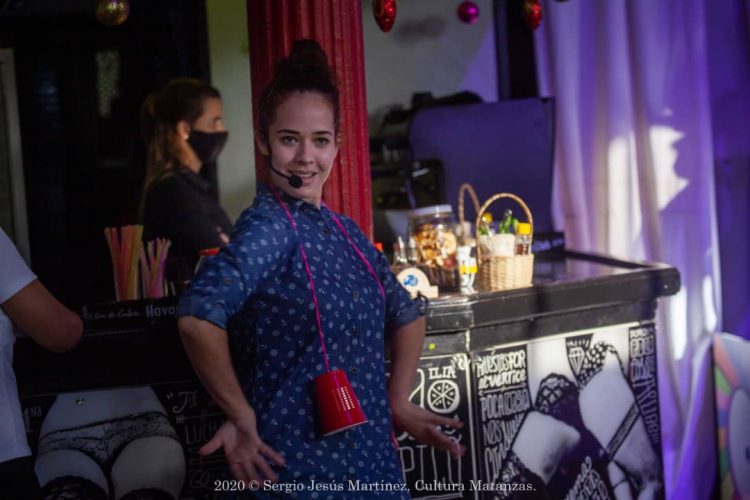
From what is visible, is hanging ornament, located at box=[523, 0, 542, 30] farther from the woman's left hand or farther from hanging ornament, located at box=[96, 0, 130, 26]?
the woman's left hand

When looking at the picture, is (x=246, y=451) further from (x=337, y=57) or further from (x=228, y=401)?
(x=337, y=57)

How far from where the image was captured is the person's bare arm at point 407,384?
2.19m

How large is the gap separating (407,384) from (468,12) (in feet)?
10.3

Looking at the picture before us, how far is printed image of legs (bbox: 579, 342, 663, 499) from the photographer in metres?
3.02

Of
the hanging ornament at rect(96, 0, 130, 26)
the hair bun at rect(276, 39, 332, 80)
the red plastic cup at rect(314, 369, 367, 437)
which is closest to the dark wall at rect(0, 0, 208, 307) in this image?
the hanging ornament at rect(96, 0, 130, 26)

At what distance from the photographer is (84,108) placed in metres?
5.28

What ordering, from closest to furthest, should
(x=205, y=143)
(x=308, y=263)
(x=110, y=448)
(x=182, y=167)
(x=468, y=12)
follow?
(x=308, y=263)
(x=110, y=448)
(x=182, y=167)
(x=205, y=143)
(x=468, y=12)

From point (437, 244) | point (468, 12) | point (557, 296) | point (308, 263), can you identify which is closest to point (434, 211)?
point (437, 244)

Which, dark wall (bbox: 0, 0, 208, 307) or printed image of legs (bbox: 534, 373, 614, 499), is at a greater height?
dark wall (bbox: 0, 0, 208, 307)

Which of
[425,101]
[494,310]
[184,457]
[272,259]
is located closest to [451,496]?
[494,310]

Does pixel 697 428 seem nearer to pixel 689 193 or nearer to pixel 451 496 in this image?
pixel 689 193

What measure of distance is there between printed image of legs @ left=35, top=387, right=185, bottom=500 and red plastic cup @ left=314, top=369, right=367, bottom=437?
2.69 feet

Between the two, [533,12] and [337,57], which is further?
[533,12]

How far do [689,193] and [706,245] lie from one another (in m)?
0.24
